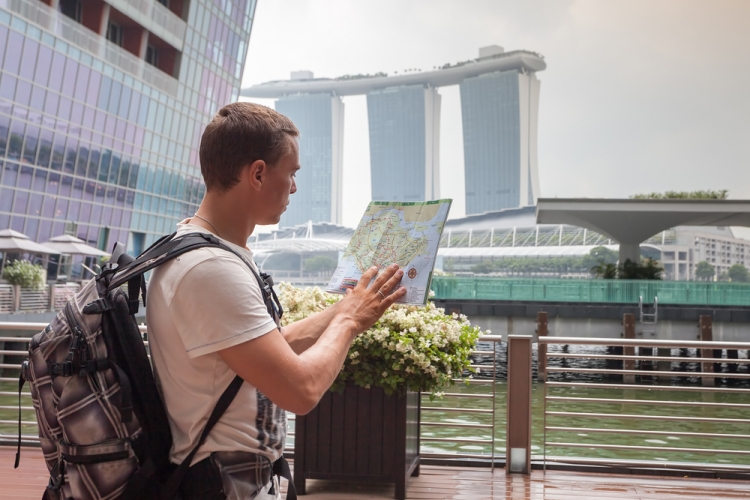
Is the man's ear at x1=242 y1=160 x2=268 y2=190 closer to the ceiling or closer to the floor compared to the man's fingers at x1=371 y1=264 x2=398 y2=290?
closer to the ceiling

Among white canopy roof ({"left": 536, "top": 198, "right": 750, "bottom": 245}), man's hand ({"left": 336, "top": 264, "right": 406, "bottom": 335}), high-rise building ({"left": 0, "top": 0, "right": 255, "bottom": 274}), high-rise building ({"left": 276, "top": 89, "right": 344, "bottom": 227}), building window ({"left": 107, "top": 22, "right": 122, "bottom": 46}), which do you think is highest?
high-rise building ({"left": 276, "top": 89, "right": 344, "bottom": 227})

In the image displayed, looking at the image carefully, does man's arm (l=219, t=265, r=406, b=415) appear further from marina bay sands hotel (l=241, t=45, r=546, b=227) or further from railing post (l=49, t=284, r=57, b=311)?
marina bay sands hotel (l=241, t=45, r=546, b=227)

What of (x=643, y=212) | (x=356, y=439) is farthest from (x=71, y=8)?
(x=356, y=439)

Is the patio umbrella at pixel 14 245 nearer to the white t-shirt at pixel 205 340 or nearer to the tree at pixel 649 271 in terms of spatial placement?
the tree at pixel 649 271

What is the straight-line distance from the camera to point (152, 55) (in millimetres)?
35406

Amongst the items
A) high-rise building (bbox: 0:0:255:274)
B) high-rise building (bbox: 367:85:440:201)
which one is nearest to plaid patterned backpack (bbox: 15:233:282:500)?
high-rise building (bbox: 0:0:255:274)

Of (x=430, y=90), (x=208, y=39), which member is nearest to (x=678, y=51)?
(x=430, y=90)

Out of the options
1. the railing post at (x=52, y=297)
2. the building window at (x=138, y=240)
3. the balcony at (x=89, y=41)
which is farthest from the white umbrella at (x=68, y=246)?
the balcony at (x=89, y=41)

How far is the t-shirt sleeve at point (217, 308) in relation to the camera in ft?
3.75

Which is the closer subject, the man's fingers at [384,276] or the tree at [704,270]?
the man's fingers at [384,276]

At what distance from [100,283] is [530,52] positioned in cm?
13410

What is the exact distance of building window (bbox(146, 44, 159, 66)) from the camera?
3491cm

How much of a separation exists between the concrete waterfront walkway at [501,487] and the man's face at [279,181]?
9.19ft

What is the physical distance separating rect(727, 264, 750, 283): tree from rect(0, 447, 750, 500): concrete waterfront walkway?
371ft
